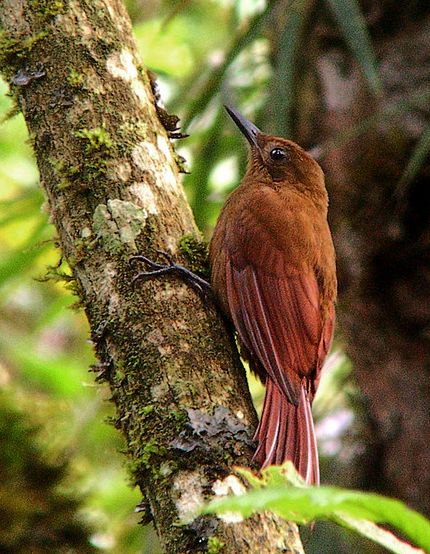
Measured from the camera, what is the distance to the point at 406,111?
12.1 feet

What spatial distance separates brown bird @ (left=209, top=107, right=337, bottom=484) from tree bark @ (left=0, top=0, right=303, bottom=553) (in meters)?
0.44

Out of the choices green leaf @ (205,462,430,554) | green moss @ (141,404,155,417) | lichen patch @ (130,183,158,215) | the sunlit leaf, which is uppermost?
the sunlit leaf

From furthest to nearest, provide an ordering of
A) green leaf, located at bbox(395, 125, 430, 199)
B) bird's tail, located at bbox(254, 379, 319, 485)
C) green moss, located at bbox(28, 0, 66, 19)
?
green leaf, located at bbox(395, 125, 430, 199)
green moss, located at bbox(28, 0, 66, 19)
bird's tail, located at bbox(254, 379, 319, 485)

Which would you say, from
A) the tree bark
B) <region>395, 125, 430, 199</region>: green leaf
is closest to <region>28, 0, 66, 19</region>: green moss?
the tree bark

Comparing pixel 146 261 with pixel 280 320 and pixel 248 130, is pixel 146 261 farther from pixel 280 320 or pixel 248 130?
pixel 248 130

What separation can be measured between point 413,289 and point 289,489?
9.28 feet

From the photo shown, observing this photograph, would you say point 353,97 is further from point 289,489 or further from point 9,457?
point 289,489

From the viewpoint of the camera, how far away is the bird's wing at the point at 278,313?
2.78m

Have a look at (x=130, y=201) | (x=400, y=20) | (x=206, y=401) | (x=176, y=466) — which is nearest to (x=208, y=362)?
(x=206, y=401)

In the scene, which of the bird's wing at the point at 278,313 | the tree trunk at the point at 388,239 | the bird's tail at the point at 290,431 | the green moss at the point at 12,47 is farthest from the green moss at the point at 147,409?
the tree trunk at the point at 388,239

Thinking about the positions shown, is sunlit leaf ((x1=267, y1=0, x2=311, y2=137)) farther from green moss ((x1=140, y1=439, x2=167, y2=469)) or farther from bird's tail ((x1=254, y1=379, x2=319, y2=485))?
green moss ((x1=140, y1=439, x2=167, y2=469))

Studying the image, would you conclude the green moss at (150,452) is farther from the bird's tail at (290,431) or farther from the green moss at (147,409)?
the bird's tail at (290,431)

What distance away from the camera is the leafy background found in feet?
10.1

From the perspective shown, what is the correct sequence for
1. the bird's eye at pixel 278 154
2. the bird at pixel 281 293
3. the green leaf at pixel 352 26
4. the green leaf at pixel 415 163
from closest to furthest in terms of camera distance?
the bird at pixel 281 293 < the green leaf at pixel 352 26 < the green leaf at pixel 415 163 < the bird's eye at pixel 278 154
